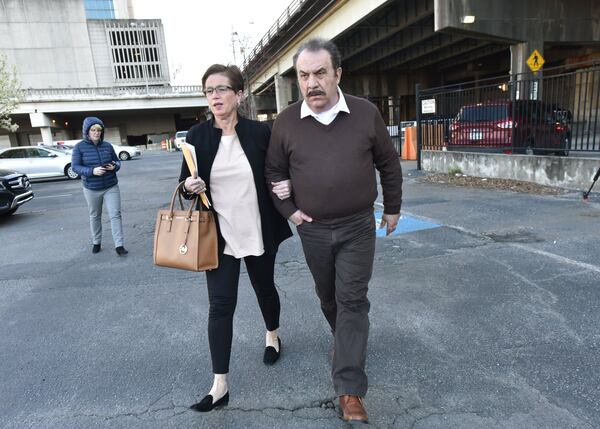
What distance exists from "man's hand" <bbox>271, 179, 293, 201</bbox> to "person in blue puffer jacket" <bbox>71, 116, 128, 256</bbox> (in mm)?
4286

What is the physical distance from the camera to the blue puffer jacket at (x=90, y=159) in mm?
6012

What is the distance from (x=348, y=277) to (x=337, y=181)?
565mm

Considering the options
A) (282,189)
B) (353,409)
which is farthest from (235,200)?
(353,409)

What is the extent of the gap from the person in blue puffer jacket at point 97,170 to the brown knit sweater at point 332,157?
436 cm

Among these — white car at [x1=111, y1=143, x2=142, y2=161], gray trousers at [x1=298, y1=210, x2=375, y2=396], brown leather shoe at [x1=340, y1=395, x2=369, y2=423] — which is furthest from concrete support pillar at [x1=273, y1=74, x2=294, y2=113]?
brown leather shoe at [x1=340, y1=395, x2=369, y2=423]

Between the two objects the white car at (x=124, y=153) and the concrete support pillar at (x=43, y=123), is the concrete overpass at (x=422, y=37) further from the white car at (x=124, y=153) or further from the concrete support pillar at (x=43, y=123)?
the concrete support pillar at (x=43, y=123)

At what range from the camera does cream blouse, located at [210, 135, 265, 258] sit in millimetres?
2596

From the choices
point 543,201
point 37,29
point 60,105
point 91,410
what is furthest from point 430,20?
point 37,29

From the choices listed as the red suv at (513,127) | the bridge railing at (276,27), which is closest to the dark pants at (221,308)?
the red suv at (513,127)

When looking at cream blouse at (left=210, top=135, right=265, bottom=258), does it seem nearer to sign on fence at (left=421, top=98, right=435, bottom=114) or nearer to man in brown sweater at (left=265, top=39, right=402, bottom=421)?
man in brown sweater at (left=265, top=39, right=402, bottom=421)

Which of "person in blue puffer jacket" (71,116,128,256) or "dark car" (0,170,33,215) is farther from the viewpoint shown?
"dark car" (0,170,33,215)

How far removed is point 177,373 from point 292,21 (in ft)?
90.9

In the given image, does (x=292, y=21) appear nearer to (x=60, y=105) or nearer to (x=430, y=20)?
(x=430, y=20)

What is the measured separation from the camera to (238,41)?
45094mm
